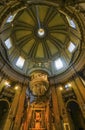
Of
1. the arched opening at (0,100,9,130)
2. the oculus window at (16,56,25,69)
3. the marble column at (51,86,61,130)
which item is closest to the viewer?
the marble column at (51,86,61,130)

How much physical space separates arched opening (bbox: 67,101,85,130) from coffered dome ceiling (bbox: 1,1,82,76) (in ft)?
20.7

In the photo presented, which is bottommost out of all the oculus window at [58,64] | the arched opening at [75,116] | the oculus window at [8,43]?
the arched opening at [75,116]

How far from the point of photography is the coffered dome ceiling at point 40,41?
2475 centimetres

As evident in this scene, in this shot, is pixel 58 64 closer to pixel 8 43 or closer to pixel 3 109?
pixel 8 43

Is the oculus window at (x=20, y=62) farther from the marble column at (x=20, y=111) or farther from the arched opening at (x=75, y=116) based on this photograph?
the arched opening at (x=75, y=116)

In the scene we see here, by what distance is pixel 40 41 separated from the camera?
30.7 meters

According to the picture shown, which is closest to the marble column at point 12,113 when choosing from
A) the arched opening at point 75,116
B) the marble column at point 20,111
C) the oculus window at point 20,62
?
the marble column at point 20,111

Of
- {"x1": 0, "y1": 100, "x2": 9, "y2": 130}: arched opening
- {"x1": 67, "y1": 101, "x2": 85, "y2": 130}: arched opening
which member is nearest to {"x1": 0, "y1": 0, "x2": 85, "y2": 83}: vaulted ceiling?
{"x1": 67, "y1": 101, "x2": 85, "y2": 130}: arched opening

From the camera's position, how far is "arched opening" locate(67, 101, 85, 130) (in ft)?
58.2

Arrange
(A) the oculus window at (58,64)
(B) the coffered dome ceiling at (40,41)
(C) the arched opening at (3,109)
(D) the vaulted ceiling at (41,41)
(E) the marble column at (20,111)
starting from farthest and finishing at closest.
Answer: (A) the oculus window at (58,64)
(B) the coffered dome ceiling at (40,41)
(D) the vaulted ceiling at (41,41)
(C) the arched opening at (3,109)
(E) the marble column at (20,111)

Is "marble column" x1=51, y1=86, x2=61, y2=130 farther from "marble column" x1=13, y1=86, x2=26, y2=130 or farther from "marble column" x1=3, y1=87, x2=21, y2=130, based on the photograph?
"marble column" x1=3, y1=87, x2=21, y2=130

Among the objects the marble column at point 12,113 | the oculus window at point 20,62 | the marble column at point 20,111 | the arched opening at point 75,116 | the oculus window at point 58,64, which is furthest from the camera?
the oculus window at point 58,64

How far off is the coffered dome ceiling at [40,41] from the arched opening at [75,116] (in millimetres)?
6304

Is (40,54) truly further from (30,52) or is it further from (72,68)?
(72,68)
